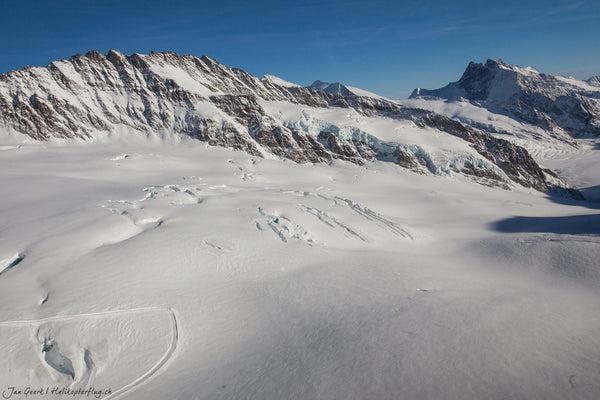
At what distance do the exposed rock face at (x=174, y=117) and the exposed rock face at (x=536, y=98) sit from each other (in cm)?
10259

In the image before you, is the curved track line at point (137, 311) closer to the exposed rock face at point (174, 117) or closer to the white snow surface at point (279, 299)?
the white snow surface at point (279, 299)

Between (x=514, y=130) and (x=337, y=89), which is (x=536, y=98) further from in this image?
(x=337, y=89)

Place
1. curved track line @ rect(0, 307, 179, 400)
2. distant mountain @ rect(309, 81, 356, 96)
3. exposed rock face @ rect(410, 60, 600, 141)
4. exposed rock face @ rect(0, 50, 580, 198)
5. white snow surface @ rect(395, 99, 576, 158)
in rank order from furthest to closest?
distant mountain @ rect(309, 81, 356, 96) < exposed rock face @ rect(410, 60, 600, 141) < white snow surface @ rect(395, 99, 576, 158) < exposed rock face @ rect(0, 50, 580, 198) < curved track line @ rect(0, 307, 179, 400)

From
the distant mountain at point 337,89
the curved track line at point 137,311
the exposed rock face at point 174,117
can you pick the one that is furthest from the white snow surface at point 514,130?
the curved track line at point 137,311

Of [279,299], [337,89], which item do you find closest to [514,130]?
[337,89]

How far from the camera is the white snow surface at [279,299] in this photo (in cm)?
909

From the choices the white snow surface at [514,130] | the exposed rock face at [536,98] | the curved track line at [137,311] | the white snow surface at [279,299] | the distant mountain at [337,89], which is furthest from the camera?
the distant mountain at [337,89]

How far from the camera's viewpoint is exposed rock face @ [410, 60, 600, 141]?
13962cm

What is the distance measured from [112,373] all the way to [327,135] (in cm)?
6392

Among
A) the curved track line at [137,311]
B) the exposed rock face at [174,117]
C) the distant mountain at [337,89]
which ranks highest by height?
the distant mountain at [337,89]

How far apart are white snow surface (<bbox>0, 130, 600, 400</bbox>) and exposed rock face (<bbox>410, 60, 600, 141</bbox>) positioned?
158m

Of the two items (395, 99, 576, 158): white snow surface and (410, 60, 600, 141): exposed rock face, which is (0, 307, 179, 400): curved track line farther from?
(410, 60, 600, 141): exposed rock face

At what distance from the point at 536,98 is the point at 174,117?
608 feet

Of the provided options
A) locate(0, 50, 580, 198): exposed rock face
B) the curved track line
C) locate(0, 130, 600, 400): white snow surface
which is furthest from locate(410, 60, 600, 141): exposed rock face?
the curved track line
